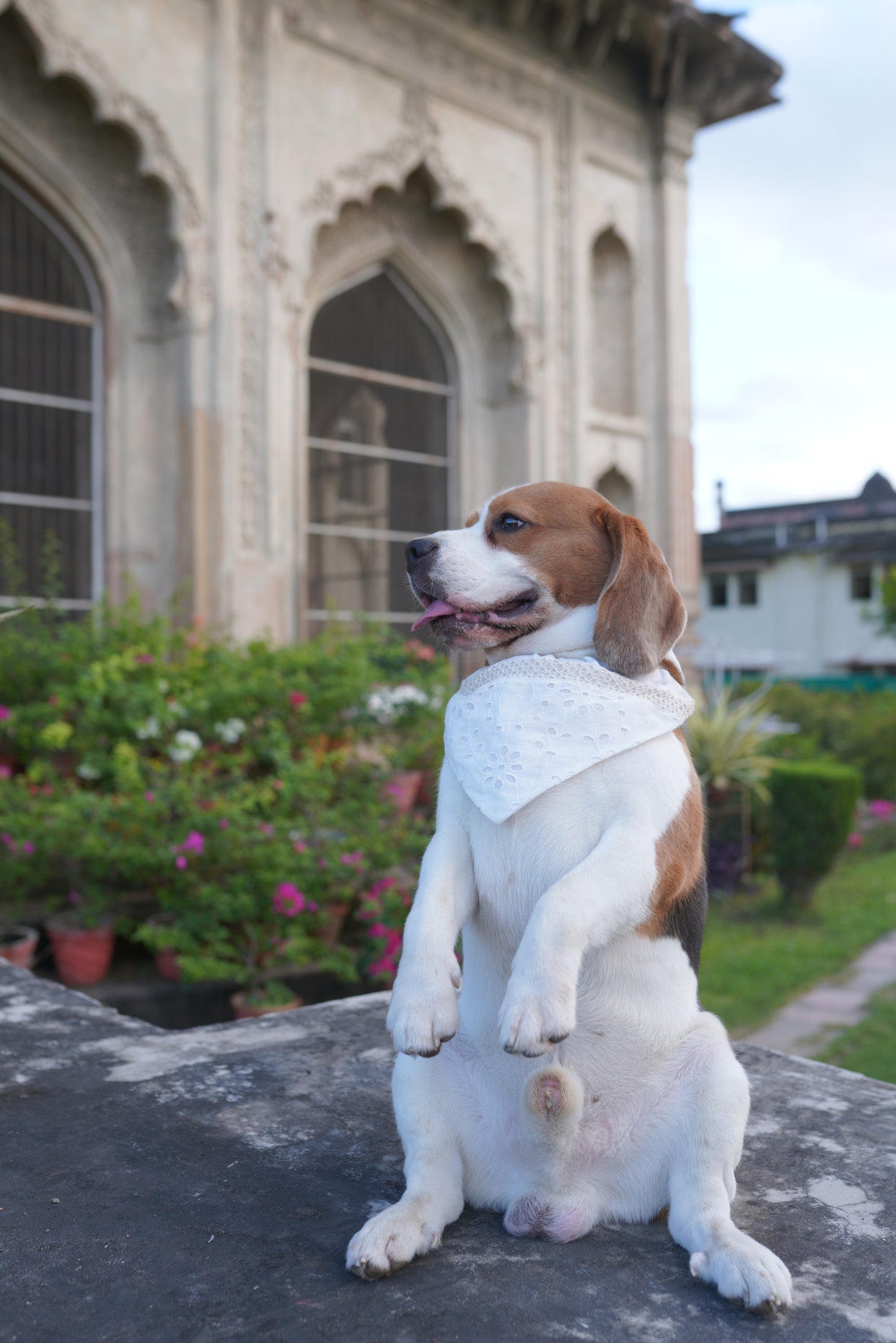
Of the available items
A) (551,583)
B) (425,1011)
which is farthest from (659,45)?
(425,1011)

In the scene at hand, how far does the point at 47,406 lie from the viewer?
795cm

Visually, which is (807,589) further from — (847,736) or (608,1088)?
(608,1088)

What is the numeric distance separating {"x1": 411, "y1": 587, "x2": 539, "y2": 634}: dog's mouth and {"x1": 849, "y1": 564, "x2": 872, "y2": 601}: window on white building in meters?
28.5

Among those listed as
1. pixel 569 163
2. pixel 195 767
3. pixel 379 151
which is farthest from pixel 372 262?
pixel 195 767

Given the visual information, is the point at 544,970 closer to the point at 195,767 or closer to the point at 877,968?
the point at 195,767

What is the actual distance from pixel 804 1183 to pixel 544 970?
0.81 meters

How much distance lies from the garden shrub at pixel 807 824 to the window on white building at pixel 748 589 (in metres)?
23.3

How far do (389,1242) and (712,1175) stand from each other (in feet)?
1.57

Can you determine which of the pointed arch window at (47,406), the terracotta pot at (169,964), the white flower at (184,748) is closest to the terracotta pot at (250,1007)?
the terracotta pot at (169,964)

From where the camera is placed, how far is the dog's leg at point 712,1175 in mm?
1523

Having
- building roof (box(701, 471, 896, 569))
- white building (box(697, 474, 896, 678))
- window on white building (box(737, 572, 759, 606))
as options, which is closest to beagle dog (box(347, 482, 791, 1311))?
white building (box(697, 474, 896, 678))

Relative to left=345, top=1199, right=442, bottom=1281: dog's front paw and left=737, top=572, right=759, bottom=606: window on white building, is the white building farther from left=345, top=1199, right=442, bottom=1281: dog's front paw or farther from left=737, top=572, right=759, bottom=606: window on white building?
left=345, top=1199, right=442, bottom=1281: dog's front paw

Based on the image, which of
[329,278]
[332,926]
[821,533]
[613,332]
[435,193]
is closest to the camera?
[332,926]

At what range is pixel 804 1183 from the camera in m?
1.92
